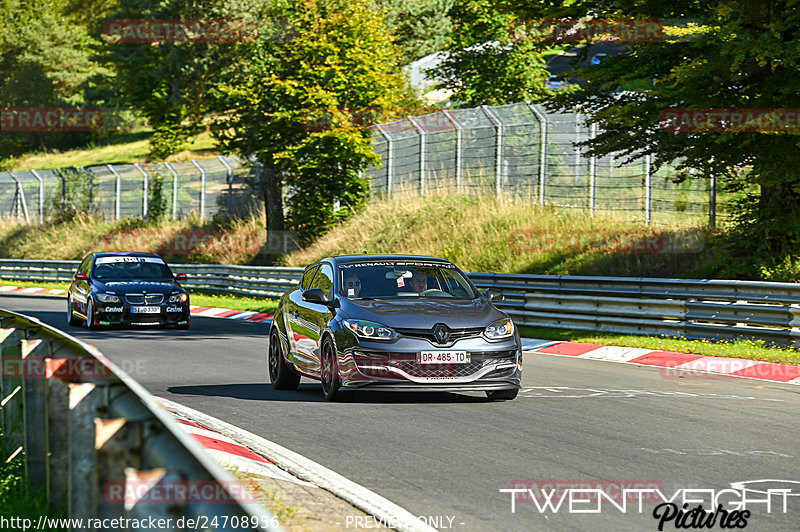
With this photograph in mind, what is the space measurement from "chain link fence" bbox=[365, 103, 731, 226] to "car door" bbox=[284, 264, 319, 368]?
34.4 ft

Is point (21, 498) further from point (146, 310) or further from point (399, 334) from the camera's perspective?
point (146, 310)

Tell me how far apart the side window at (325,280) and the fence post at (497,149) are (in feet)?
55.3

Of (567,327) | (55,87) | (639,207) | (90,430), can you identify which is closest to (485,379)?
(90,430)

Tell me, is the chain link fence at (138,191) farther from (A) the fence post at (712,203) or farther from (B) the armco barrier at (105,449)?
(B) the armco barrier at (105,449)

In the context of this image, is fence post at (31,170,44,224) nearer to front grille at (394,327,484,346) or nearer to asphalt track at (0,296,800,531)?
asphalt track at (0,296,800,531)

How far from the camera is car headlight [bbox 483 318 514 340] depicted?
10949 mm

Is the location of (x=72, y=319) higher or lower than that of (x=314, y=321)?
lower

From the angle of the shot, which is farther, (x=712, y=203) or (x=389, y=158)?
(x=389, y=158)

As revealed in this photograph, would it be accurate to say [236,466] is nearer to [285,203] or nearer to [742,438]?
[742,438]

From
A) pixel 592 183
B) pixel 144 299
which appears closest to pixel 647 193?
pixel 592 183

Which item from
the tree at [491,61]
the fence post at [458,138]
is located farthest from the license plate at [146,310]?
the tree at [491,61]

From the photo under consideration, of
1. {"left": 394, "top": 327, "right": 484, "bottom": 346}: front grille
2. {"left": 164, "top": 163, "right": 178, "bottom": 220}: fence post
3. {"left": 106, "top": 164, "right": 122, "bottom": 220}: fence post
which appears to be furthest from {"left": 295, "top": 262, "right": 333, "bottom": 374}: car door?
{"left": 106, "top": 164, "right": 122, "bottom": 220}: fence post

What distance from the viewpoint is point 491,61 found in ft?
154

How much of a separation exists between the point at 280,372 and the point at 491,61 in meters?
36.3
